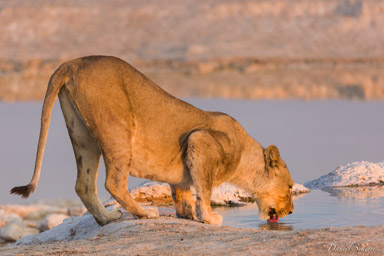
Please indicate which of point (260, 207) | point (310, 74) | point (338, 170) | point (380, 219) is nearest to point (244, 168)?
point (260, 207)

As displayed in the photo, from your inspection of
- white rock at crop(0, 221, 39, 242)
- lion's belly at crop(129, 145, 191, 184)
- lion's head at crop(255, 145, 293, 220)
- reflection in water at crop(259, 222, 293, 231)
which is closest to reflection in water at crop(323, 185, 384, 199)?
lion's head at crop(255, 145, 293, 220)

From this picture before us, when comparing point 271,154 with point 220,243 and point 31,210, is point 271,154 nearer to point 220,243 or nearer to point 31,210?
point 220,243

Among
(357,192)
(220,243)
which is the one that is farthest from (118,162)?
(357,192)

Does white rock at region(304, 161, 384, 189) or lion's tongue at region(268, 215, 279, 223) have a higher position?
white rock at region(304, 161, 384, 189)

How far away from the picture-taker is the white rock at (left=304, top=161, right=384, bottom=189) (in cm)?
1323

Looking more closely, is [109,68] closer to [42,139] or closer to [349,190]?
[42,139]

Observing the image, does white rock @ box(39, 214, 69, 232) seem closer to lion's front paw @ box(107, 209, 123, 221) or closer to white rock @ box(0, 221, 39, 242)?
white rock @ box(0, 221, 39, 242)

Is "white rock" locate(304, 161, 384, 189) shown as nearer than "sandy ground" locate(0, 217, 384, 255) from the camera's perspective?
No

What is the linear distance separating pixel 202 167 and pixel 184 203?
703 mm

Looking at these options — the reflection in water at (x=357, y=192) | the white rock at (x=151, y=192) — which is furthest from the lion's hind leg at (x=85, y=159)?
the reflection in water at (x=357, y=192)

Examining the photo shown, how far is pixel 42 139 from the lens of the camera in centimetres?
897

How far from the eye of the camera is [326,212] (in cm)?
1040

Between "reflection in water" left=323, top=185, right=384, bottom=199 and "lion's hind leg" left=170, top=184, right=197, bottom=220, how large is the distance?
3173mm

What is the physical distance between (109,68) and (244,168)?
83.5 inches
